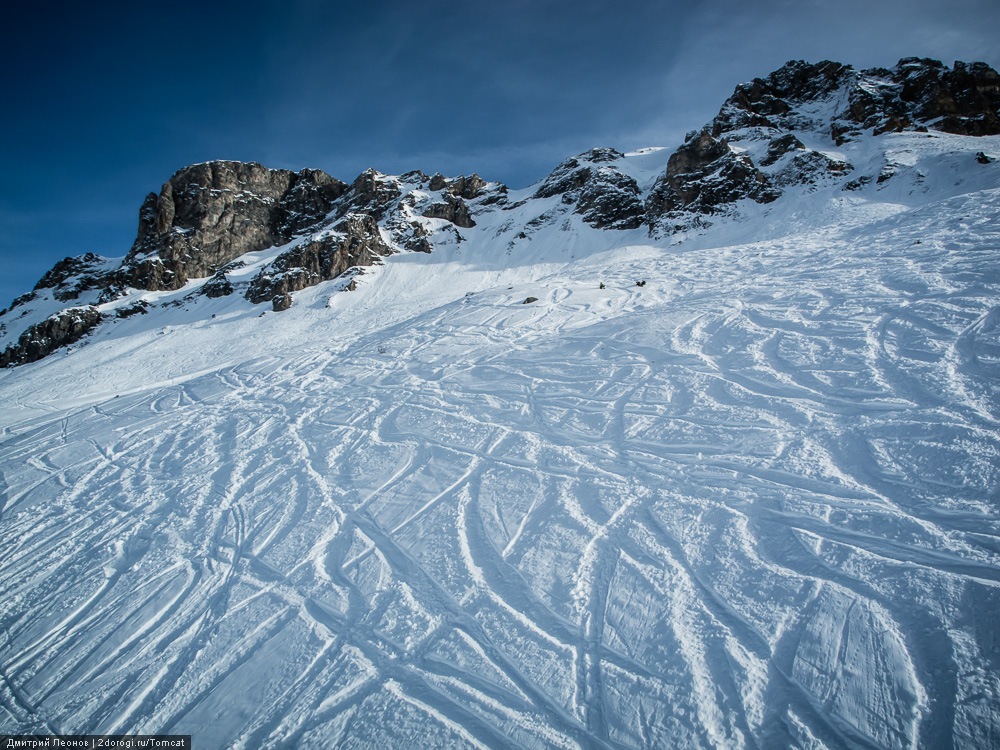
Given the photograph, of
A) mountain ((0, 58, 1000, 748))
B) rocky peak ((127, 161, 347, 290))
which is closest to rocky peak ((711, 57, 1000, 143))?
mountain ((0, 58, 1000, 748))

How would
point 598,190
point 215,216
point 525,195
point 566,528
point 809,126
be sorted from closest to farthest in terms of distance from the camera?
1. point 566,528
2. point 809,126
3. point 598,190
4. point 215,216
5. point 525,195

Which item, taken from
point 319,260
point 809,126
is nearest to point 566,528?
point 319,260

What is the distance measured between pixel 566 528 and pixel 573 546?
29 centimetres

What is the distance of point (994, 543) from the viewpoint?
139 inches

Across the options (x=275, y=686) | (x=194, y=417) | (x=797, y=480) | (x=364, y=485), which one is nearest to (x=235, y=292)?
(x=194, y=417)

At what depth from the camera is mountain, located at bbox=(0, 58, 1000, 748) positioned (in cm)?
313

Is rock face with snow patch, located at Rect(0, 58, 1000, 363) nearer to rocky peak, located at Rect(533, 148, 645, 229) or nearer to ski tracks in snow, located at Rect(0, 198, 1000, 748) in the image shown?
rocky peak, located at Rect(533, 148, 645, 229)

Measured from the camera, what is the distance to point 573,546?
448 centimetres

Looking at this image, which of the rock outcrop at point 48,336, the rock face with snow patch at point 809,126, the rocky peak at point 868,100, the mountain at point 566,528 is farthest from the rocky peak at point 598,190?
the rock outcrop at point 48,336

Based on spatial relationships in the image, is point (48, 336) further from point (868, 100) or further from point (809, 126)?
point (868, 100)

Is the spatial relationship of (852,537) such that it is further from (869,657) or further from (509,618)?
(509,618)

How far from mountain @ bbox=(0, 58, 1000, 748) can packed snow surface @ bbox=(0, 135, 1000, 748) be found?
0.11 ft

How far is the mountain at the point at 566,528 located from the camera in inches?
123

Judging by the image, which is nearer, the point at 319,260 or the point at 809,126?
the point at 319,260
